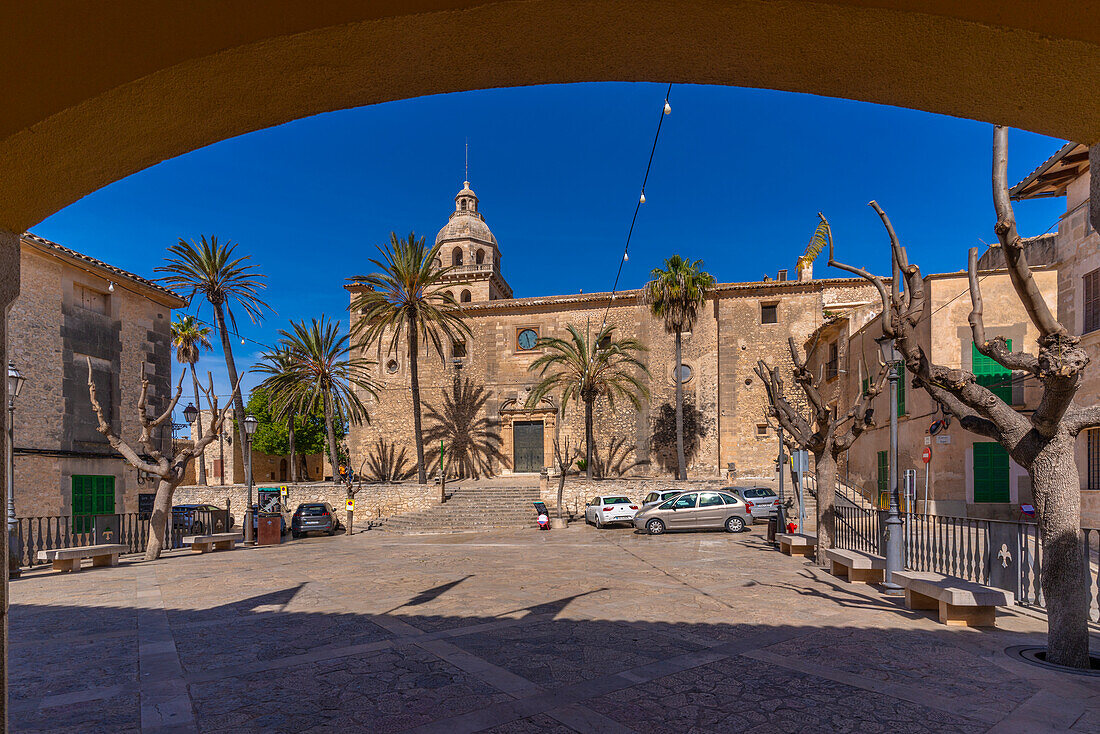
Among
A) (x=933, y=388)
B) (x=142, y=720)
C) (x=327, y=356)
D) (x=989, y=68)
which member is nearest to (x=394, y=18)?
(x=989, y=68)

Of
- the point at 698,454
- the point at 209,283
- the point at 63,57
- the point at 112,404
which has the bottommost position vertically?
the point at 698,454

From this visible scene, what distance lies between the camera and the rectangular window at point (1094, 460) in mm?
16781

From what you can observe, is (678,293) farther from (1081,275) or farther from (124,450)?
(124,450)

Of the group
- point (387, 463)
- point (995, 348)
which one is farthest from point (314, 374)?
point (995, 348)

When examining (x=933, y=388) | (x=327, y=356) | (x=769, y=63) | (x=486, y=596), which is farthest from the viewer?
(x=327, y=356)

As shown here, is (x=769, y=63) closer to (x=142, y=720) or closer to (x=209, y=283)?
(x=142, y=720)

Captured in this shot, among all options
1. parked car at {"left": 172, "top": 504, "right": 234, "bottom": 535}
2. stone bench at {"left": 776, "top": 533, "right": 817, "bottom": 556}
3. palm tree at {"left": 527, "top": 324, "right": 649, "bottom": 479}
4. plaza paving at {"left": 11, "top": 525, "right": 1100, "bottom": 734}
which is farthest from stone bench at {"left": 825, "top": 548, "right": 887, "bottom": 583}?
palm tree at {"left": 527, "top": 324, "right": 649, "bottom": 479}

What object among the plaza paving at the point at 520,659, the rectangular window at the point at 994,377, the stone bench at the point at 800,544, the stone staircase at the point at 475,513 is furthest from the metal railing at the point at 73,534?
the rectangular window at the point at 994,377

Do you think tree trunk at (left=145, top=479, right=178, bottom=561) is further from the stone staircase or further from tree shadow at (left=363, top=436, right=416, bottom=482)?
tree shadow at (left=363, top=436, right=416, bottom=482)

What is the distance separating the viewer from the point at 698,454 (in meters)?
34.3

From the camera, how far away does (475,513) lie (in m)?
27.4

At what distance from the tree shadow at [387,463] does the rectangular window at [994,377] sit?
26.4m

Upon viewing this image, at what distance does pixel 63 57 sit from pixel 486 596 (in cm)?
919

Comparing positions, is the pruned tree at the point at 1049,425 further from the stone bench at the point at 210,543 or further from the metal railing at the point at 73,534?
the stone bench at the point at 210,543
